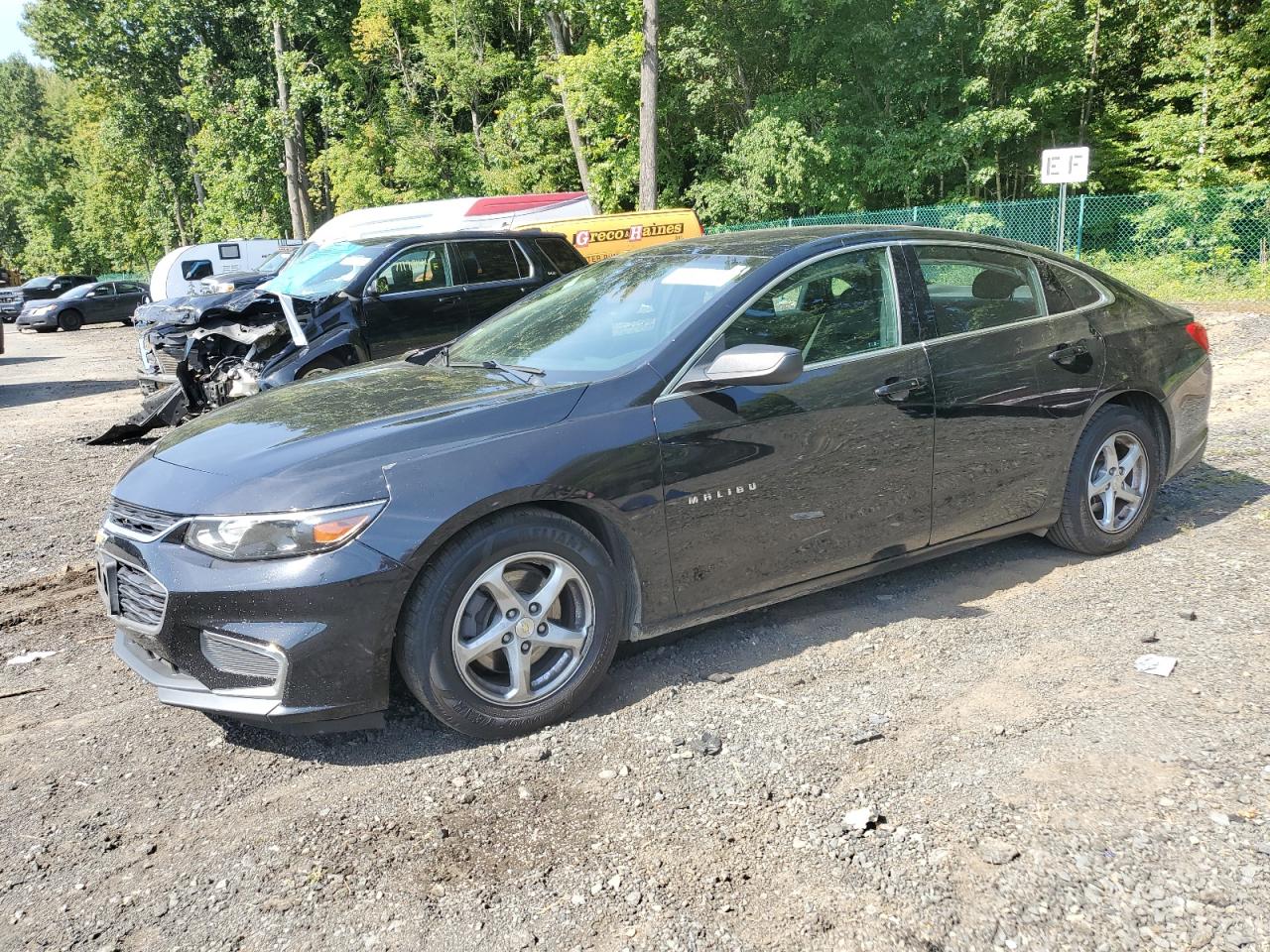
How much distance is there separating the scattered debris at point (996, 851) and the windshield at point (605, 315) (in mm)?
2032

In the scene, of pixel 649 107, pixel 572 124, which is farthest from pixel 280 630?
pixel 572 124

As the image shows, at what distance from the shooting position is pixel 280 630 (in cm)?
312

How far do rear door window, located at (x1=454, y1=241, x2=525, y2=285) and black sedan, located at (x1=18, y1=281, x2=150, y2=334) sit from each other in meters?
23.5

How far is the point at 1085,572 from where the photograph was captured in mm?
4906

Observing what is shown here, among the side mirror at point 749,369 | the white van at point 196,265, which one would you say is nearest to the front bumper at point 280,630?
the side mirror at point 749,369

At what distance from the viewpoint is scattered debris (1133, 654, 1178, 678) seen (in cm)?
382

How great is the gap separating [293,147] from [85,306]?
8.73 metres

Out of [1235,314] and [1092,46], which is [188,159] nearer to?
[1092,46]

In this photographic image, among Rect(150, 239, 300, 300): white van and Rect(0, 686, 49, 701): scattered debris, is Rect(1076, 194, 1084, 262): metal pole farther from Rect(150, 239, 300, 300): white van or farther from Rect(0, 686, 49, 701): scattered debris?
Rect(0, 686, 49, 701): scattered debris

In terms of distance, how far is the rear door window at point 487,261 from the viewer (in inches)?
409

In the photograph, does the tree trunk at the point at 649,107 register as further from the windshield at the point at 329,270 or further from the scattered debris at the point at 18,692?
the scattered debris at the point at 18,692

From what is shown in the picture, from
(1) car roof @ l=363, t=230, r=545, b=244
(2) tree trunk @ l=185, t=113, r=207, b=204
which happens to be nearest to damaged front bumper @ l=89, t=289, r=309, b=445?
(1) car roof @ l=363, t=230, r=545, b=244

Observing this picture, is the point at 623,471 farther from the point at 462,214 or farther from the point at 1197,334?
the point at 462,214

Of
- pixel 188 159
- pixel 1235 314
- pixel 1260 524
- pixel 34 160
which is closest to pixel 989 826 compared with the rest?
pixel 1260 524
